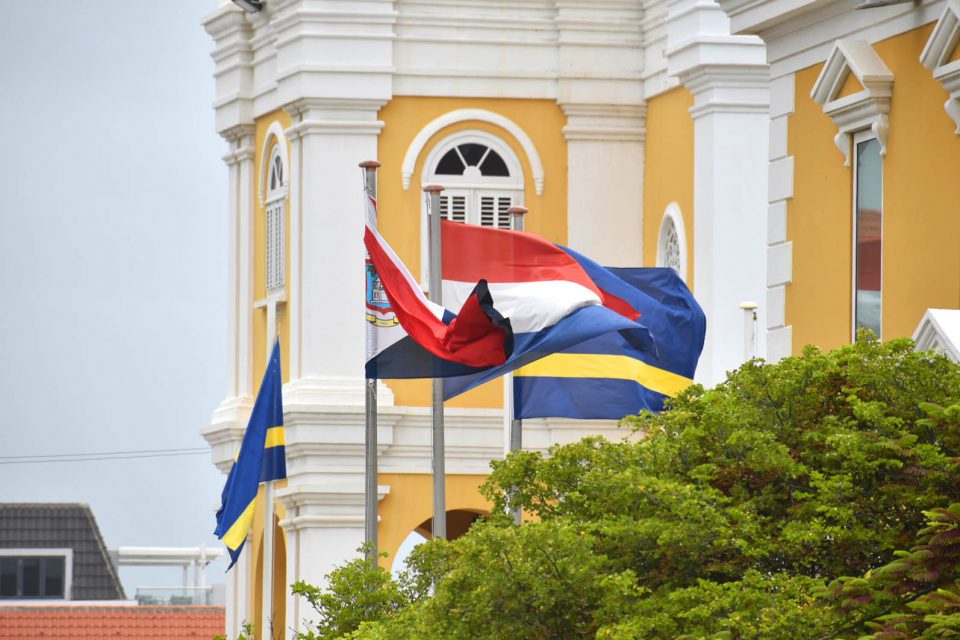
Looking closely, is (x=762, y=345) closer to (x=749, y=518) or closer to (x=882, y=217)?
(x=882, y=217)

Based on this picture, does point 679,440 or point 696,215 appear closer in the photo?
point 679,440

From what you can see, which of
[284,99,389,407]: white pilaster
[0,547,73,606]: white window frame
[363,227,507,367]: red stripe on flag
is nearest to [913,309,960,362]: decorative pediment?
[363,227,507,367]: red stripe on flag

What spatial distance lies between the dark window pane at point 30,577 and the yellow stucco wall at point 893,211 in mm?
45166

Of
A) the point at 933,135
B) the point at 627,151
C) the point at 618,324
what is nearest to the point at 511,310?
the point at 618,324

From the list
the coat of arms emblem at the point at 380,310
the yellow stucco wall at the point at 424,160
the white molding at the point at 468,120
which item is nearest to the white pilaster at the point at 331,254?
the yellow stucco wall at the point at 424,160

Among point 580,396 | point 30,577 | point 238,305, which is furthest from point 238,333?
point 30,577

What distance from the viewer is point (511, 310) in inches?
923

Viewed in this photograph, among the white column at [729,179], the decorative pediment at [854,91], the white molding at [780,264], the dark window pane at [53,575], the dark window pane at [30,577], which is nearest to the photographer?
the decorative pediment at [854,91]

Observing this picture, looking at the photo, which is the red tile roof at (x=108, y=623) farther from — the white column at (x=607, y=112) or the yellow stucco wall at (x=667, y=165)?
the yellow stucco wall at (x=667, y=165)

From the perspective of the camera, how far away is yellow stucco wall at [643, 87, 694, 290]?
3303 cm

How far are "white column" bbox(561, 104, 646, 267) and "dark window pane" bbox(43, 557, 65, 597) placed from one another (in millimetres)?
33301

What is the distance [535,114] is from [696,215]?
12.1 feet

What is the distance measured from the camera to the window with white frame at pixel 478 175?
3494 cm

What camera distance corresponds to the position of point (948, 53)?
19.8 metres
